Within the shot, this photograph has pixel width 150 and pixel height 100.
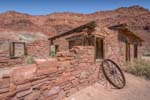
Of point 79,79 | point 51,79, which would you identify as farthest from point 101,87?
point 51,79

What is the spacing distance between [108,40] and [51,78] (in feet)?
16.7

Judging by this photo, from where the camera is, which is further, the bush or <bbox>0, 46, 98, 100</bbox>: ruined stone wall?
the bush

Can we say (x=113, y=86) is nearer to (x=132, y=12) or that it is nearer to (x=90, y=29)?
(x=90, y=29)

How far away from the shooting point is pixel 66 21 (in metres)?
44.7

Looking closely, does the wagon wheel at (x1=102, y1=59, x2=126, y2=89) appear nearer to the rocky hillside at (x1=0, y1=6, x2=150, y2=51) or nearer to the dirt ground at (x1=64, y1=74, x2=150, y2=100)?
the dirt ground at (x1=64, y1=74, x2=150, y2=100)

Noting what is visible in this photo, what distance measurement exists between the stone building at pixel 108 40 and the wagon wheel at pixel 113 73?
490 mm

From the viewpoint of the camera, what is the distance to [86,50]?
19.4 ft

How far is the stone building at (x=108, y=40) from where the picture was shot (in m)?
7.28

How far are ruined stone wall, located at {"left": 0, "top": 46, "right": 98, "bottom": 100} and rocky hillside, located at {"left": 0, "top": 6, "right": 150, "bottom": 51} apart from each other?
1743cm

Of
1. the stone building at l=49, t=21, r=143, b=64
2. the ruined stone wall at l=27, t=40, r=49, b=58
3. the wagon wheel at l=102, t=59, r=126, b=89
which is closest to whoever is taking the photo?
the wagon wheel at l=102, t=59, r=126, b=89

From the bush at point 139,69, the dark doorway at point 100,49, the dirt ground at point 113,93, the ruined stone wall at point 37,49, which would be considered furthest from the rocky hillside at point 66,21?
the dirt ground at point 113,93

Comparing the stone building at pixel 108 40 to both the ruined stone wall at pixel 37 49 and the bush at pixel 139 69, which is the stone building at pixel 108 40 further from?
the ruined stone wall at pixel 37 49

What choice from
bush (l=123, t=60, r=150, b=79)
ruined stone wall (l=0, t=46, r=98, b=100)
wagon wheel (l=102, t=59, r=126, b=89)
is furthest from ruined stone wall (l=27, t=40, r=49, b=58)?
ruined stone wall (l=0, t=46, r=98, b=100)

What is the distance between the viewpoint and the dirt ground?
5066mm
